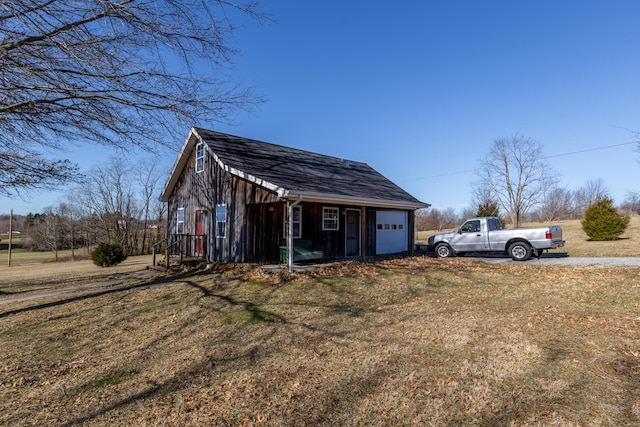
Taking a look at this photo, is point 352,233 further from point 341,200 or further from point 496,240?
point 496,240

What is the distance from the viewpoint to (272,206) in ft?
43.9

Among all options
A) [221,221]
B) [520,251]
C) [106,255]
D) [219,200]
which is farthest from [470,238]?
[106,255]

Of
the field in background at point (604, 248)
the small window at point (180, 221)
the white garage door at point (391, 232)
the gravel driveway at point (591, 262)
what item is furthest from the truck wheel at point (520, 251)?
the small window at point (180, 221)

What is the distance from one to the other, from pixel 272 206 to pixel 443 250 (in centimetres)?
852

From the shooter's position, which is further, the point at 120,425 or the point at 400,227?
the point at 400,227

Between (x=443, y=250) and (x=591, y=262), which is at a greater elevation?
(x=443, y=250)

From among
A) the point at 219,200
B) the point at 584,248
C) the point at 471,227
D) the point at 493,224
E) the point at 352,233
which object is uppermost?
the point at 219,200

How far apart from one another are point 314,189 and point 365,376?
8185 mm

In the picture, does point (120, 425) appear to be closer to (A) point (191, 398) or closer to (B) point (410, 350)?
(A) point (191, 398)

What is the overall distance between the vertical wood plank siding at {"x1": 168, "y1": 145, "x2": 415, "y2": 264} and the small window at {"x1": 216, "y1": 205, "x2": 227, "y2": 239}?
17 centimetres

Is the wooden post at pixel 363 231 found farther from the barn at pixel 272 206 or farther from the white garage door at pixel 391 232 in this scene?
the white garage door at pixel 391 232

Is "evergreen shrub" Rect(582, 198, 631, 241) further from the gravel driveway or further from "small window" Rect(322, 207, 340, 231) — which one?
"small window" Rect(322, 207, 340, 231)

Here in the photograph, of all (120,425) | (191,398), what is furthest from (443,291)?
(120,425)

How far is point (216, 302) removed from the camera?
8.30 metres
